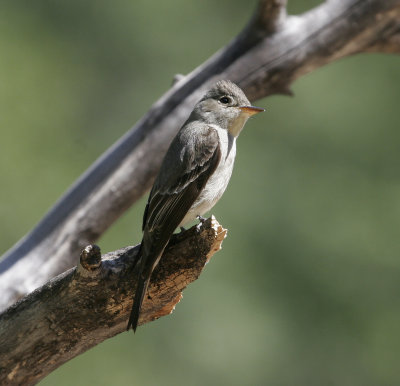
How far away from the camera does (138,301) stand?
3.04 metres

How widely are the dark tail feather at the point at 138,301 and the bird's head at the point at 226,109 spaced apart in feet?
3.83

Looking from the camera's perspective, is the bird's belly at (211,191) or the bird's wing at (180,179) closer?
the bird's wing at (180,179)

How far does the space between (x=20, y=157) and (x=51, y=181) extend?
0.43 m

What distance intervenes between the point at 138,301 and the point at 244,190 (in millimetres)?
5125

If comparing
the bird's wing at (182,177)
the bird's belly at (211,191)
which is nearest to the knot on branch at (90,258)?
the bird's wing at (182,177)

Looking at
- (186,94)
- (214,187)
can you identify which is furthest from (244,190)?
(214,187)

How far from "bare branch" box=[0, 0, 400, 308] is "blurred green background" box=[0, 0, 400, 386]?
9.05 ft

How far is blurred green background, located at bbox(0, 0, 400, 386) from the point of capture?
7781 millimetres

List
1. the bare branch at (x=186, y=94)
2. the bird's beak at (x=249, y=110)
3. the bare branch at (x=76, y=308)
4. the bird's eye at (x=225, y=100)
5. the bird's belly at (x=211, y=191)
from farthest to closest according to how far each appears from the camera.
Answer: the bare branch at (x=186, y=94) < the bird's eye at (x=225, y=100) < the bird's beak at (x=249, y=110) < the bird's belly at (x=211, y=191) < the bare branch at (x=76, y=308)

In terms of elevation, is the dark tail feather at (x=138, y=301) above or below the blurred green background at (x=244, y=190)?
below

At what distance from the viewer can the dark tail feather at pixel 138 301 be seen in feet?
9.98

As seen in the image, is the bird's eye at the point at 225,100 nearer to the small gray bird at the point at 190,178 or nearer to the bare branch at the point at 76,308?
the small gray bird at the point at 190,178

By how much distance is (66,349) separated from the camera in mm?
3162

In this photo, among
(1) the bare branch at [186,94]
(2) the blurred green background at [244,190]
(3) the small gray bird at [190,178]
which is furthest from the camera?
(2) the blurred green background at [244,190]
